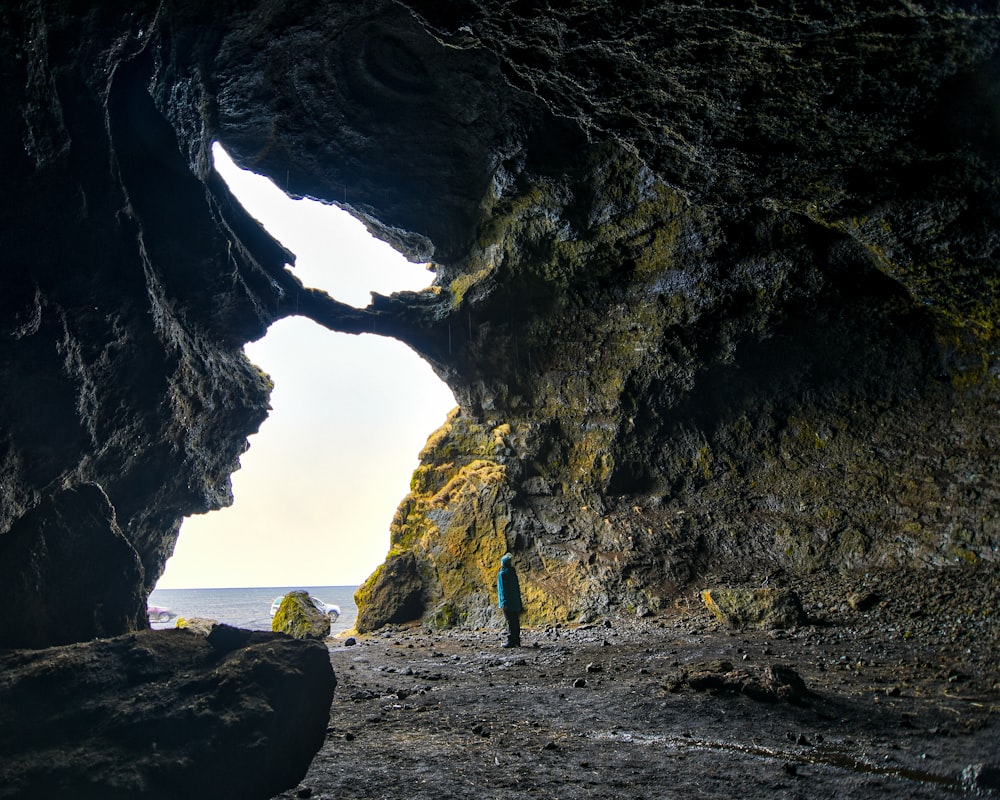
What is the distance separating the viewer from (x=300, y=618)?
13.5m

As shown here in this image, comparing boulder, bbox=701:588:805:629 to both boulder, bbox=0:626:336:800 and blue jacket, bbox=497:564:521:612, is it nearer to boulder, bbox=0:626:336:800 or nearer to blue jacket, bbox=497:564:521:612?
blue jacket, bbox=497:564:521:612

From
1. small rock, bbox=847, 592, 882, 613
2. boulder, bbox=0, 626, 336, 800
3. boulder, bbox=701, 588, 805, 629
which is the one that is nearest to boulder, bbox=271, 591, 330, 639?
boulder, bbox=701, 588, 805, 629

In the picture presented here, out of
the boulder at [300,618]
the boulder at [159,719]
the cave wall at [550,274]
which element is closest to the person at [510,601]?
the cave wall at [550,274]

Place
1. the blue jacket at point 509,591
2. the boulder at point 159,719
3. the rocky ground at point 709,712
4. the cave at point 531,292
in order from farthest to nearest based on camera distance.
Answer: the blue jacket at point 509,591, the cave at point 531,292, the rocky ground at point 709,712, the boulder at point 159,719

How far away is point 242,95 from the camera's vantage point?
36.4ft

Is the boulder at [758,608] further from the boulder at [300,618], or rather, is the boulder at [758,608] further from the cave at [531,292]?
the boulder at [300,618]

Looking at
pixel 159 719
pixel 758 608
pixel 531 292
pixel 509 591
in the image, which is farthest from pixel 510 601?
pixel 159 719

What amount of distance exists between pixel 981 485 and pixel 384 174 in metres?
12.8

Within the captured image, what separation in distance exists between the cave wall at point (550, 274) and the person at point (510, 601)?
2151 mm

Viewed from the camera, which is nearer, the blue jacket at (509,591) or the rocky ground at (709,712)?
the rocky ground at (709,712)

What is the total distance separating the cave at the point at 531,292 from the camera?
5078mm

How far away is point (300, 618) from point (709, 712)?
1052cm

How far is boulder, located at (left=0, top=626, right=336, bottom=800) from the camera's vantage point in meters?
3.25

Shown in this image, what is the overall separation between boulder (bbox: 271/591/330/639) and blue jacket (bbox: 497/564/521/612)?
15.9 feet
